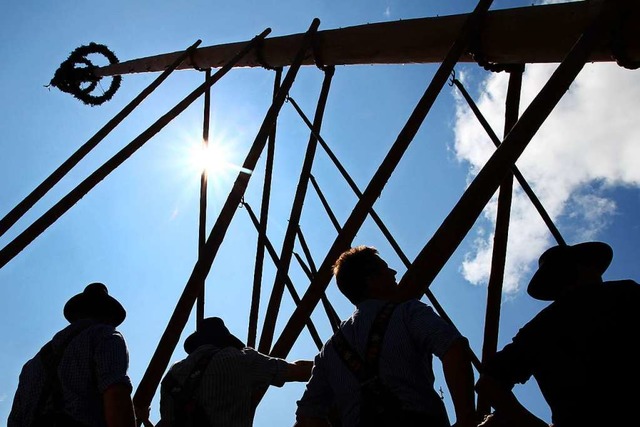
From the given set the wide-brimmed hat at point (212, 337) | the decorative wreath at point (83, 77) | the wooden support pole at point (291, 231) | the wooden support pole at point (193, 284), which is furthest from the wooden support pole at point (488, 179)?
the decorative wreath at point (83, 77)

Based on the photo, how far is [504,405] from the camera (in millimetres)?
2373

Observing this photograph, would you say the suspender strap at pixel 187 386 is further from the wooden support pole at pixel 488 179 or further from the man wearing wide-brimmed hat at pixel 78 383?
the wooden support pole at pixel 488 179

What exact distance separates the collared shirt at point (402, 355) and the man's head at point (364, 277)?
8cm

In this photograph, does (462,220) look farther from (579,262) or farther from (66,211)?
(66,211)

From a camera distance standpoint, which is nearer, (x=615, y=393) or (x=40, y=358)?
(x=615, y=393)

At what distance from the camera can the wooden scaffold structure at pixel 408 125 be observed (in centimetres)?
347

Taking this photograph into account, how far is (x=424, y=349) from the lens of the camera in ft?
7.72

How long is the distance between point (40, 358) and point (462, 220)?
2203 millimetres

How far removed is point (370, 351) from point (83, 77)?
9.22 meters

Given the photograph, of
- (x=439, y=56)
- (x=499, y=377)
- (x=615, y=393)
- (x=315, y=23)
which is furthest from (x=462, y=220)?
(x=315, y=23)

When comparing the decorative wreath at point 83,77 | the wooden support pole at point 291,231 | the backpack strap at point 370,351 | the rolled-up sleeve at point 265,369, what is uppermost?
the decorative wreath at point 83,77

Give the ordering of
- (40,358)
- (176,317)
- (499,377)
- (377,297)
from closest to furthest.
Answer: (499,377)
(377,297)
(40,358)
(176,317)

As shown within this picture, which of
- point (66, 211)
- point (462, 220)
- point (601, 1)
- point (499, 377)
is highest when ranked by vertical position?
point (601, 1)

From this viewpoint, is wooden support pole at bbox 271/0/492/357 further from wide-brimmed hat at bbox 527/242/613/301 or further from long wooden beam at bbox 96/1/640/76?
wide-brimmed hat at bbox 527/242/613/301
